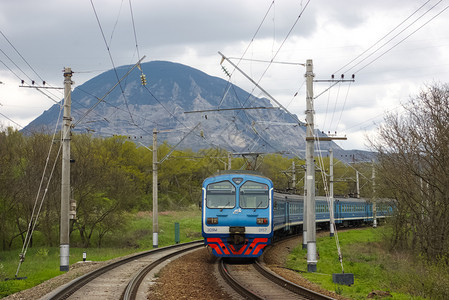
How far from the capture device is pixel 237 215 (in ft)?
65.3

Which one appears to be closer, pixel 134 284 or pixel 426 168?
pixel 134 284

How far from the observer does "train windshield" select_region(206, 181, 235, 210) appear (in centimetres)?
2022

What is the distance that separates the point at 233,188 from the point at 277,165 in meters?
76.6

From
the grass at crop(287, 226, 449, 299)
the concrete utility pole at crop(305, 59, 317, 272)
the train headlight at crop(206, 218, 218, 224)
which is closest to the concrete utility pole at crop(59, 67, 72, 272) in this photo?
the train headlight at crop(206, 218, 218, 224)

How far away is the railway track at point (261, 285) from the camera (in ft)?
40.7

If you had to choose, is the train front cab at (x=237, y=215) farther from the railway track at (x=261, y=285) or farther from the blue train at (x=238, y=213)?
the railway track at (x=261, y=285)

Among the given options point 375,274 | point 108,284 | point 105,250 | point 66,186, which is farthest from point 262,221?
point 105,250

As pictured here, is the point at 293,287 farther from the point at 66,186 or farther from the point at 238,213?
the point at 66,186

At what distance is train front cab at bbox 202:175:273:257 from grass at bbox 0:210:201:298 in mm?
5806

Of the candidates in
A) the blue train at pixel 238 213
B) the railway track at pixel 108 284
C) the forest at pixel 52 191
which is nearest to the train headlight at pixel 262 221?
the blue train at pixel 238 213

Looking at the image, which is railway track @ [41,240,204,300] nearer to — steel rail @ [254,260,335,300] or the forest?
steel rail @ [254,260,335,300]

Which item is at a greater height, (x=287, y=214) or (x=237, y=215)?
(x=237, y=215)

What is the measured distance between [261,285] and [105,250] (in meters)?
23.9

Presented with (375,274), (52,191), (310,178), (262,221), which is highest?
(310,178)
